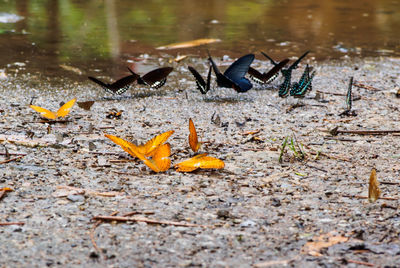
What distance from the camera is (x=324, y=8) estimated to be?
10039mm

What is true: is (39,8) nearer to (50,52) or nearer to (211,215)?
(50,52)

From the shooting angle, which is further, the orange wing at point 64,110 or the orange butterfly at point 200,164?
the orange wing at point 64,110

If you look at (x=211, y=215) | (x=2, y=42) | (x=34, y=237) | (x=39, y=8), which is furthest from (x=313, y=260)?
(x=39, y=8)

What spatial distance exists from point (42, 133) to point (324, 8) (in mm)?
8122

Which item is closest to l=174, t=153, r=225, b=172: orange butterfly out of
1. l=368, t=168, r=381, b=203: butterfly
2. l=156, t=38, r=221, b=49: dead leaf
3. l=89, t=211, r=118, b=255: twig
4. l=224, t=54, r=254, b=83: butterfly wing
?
l=89, t=211, r=118, b=255: twig

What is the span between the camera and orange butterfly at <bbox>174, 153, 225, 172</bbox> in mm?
2654

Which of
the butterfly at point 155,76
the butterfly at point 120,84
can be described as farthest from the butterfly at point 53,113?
the butterfly at point 155,76

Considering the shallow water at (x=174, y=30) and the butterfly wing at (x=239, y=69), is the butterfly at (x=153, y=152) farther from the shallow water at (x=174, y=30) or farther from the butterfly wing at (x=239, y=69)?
the shallow water at (x=174, y=30)

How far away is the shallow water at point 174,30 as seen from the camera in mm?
5617

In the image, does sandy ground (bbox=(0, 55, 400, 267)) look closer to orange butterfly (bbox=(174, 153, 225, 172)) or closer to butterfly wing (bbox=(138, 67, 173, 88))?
orange butterfly (bbox=(174, 153, 225, 172))

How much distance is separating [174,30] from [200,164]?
495cm

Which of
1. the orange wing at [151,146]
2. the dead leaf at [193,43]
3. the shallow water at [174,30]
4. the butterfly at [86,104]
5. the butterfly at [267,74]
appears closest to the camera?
the orange wing at [151,146]

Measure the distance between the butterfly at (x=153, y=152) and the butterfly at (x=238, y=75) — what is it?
4.50ft

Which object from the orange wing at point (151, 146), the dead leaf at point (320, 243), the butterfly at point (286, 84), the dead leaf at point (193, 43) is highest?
the dead leaf at point (193, 43)
